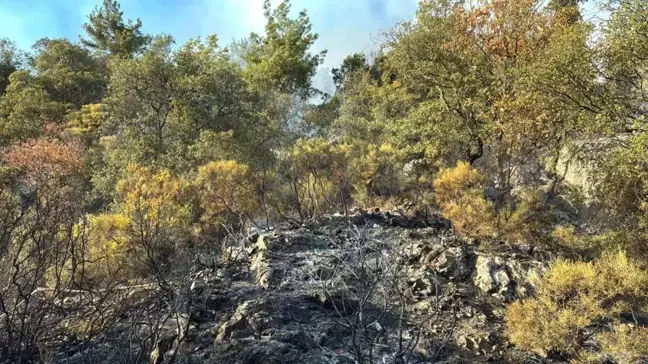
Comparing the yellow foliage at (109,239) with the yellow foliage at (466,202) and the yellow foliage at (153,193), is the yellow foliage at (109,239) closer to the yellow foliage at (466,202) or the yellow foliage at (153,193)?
the yellow foliage at (153,193)

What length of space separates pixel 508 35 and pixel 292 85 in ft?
41.4

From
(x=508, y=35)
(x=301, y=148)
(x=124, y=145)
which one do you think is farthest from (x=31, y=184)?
(x=508, y=35)

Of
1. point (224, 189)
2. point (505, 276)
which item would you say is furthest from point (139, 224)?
point (505, 276)

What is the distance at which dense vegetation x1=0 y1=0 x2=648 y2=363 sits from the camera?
5883mm

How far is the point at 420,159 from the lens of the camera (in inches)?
544

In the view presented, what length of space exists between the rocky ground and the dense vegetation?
0.62 metres

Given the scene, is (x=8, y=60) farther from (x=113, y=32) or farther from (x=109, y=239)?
(x=109, y=239)

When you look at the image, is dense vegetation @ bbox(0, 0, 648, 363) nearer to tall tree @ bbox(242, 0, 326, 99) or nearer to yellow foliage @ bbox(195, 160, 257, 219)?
yellow foliage @ bbox(195, 160, 257, 219)

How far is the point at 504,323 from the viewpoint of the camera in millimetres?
6195

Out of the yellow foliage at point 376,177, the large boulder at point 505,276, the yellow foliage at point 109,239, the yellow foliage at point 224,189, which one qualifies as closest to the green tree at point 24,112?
the yellow foliage at point 224,189

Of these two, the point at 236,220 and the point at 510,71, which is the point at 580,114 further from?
the point at 236,220

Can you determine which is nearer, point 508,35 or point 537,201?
point 537,201

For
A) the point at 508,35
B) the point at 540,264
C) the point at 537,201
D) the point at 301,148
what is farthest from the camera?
the point at 301,148

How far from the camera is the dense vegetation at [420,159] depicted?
5.88m
